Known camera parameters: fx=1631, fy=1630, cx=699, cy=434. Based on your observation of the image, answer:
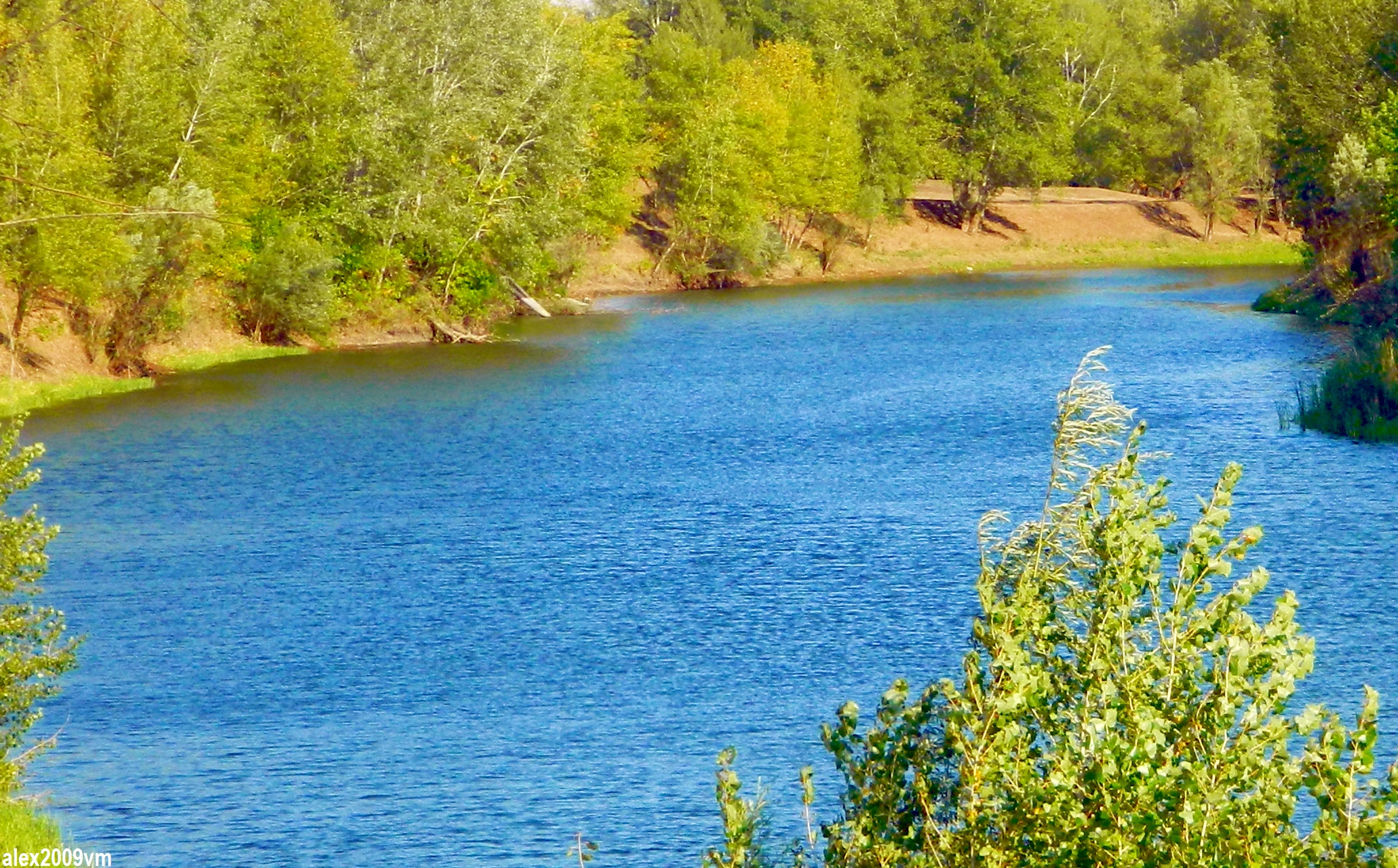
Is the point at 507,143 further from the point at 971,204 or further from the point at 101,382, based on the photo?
the point at 971,204

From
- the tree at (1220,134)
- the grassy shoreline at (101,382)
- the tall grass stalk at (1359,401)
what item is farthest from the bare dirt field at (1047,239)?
the tall grass stalk at (1359,401)

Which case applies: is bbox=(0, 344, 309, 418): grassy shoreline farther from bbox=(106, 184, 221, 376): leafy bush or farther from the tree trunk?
the tree trunk

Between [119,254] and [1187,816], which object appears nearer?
[1187,816]

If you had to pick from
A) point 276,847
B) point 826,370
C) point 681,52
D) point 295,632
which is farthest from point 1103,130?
point 276,847

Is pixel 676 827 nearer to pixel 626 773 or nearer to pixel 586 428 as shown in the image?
pixel 626 773

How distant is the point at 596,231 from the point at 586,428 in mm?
37223

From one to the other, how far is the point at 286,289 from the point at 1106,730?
5189 centimetres

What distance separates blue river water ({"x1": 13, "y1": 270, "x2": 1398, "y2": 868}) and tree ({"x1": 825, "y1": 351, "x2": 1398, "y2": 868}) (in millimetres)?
7552

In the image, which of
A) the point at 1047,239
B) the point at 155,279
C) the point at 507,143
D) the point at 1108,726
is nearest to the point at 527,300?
the point at 507,143

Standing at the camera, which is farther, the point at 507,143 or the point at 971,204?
the point at 971,204

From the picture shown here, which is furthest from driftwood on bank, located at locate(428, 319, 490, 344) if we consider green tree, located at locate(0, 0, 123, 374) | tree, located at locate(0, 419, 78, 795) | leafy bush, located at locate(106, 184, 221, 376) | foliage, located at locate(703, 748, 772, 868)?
foliage, located at locate(703, 748, 772, 868)

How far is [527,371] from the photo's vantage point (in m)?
54.2

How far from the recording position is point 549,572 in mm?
27844

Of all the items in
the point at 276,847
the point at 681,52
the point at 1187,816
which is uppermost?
the point at 681,52
